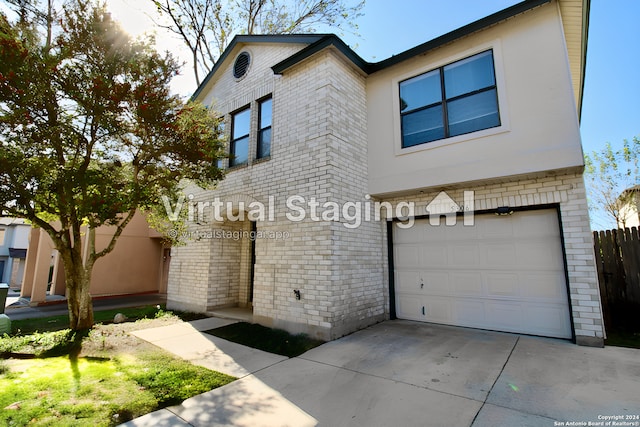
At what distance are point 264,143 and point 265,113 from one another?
0.86m

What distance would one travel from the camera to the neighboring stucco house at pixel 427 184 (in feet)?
16.7

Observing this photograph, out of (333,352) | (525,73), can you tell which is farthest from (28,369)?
(525,73)

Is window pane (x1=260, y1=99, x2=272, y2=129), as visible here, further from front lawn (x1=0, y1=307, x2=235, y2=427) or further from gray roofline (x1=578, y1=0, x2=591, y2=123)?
gray roofline (x1=578, y1=0, x2=591, y2=123)

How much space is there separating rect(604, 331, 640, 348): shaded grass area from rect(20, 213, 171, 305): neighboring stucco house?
48.2ft

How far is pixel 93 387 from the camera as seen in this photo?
354 cm

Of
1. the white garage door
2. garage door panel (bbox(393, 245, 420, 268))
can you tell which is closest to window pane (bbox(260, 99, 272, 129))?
the white garage door

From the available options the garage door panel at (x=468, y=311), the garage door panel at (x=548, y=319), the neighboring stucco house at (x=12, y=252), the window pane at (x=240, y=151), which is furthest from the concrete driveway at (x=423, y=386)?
the neighboring stucco house at (x=12, y=252)

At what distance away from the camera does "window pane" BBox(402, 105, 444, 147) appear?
623 cm

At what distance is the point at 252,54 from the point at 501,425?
9.27 m

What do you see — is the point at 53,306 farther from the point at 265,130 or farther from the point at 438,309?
the point at 438,309

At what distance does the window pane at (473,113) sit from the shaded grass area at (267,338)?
498 cm

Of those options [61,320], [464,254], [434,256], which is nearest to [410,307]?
[434,256]

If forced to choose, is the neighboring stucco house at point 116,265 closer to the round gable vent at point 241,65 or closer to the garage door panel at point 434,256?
the round gable vent at point 241,65

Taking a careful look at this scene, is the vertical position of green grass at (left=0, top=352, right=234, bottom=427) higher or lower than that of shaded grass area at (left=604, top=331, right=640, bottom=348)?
lower
